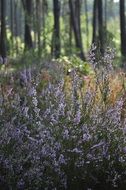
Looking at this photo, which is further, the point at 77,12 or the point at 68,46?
the point at 77,12

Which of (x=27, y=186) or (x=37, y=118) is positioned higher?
(x=37, y=118)

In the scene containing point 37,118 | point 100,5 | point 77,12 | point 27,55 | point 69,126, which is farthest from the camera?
point 77,12

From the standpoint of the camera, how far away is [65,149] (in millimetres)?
4258

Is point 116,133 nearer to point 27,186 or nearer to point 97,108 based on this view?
point 97,108

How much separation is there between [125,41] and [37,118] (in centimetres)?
1857

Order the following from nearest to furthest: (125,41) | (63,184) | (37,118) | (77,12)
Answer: (63,184), (37,118), (125,41), (77,12)

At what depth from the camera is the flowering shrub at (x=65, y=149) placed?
4.12 meters

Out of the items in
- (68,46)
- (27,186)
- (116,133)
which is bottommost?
(68,46)

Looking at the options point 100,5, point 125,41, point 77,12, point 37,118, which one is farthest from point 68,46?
point 37,118

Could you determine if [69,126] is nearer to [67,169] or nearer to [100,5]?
[67,169]

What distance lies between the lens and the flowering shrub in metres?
4.12

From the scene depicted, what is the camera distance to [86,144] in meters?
4.37

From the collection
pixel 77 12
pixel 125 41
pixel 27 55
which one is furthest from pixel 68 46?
pixel 27 55

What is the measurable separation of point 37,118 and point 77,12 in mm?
29667
